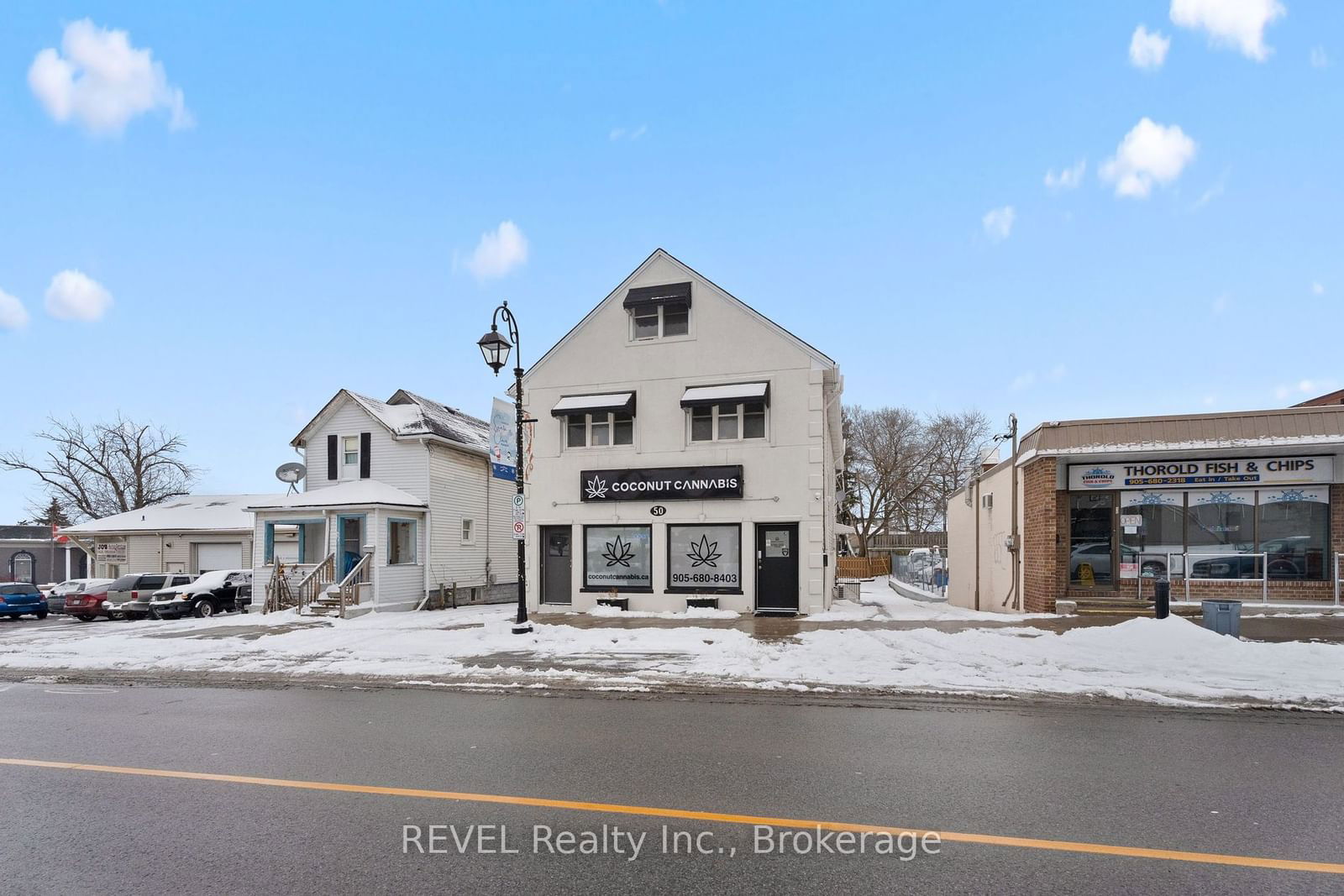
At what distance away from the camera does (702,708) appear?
862cm

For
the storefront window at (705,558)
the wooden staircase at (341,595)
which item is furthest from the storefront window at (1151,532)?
the wooden staircase at (341,595)

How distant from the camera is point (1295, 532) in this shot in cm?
1590

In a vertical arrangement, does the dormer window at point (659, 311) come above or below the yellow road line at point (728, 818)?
above

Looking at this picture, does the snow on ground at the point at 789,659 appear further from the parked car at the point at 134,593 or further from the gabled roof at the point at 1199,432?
the parked car at the point at 134,593

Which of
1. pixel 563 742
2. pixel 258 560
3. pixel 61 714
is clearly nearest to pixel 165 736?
pixel 61 714

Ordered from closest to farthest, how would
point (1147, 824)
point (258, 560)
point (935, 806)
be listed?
point (1147, 824)
point (935, 806)
point (258, 560)

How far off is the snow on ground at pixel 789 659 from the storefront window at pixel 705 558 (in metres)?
4.06

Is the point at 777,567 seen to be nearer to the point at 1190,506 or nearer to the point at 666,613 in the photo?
the point at 666,613

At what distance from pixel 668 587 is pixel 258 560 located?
47.3ft

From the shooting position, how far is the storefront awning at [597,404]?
19.3 metres

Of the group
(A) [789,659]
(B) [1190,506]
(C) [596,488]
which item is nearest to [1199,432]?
(B) [1190,506]

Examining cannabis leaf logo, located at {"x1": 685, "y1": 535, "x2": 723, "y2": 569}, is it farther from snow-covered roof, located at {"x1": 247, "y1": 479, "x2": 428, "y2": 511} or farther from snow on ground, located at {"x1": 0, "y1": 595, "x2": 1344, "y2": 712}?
snow-covered roof, located at {"x1": 247, "y1": 479, "x2": 428, "y2": 511}

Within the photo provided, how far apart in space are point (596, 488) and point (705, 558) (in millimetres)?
3287

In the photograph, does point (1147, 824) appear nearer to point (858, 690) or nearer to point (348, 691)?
point (858, 690)
